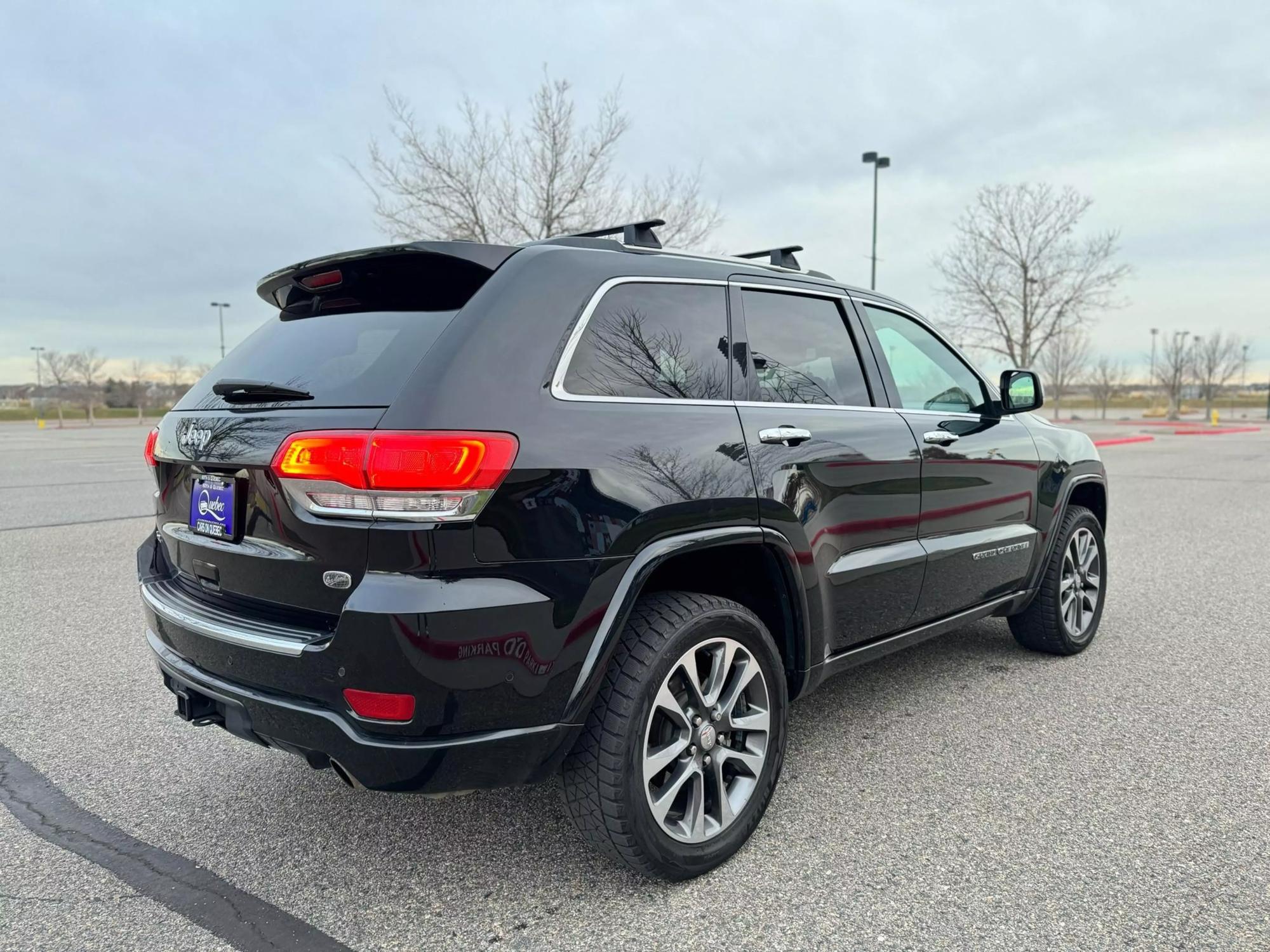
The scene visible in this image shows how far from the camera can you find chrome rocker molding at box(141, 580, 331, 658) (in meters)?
2.22

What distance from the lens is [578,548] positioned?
2246mm

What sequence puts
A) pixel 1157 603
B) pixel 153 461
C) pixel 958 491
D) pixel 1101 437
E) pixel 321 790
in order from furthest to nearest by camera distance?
pixel 1101 437
pixel 1157 603
pixel 958 491
pixel 321 790
pixel 153 461

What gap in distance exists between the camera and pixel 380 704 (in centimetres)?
213

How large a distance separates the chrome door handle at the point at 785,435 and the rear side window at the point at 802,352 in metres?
0.11

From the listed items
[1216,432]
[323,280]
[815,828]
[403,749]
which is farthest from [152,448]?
[1216,432]

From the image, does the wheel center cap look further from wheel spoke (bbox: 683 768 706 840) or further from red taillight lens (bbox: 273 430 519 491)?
red taillight lens (bbox: 273 430 519 491)

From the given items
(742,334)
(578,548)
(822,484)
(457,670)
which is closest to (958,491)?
(822,484)

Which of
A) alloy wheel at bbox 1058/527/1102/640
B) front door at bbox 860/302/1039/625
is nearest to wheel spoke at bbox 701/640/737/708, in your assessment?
front door at bbox 860/302/1039/625

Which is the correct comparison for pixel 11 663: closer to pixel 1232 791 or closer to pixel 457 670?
pixel 457 670

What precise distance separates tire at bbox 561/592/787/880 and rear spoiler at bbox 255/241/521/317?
1.02 m

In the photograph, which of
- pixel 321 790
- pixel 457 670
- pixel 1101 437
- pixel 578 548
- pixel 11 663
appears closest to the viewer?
pixel 457 670

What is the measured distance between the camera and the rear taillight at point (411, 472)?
210cm

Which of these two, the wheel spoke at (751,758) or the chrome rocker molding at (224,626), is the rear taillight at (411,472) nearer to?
the chrome rocker molding at (224,626)

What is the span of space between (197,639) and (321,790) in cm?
94
